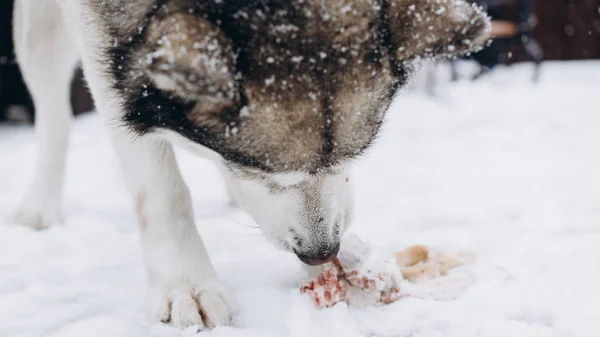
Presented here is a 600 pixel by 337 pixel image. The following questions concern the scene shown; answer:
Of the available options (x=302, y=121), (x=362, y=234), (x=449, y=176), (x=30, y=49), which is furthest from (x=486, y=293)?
(x=30, y=49)

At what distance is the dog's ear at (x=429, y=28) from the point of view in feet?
4.70

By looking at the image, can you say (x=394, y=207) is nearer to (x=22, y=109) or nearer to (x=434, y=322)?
(x=434, y=322)

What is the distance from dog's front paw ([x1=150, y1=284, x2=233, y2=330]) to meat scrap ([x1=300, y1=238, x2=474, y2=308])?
0.27m

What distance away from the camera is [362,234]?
2.57 m

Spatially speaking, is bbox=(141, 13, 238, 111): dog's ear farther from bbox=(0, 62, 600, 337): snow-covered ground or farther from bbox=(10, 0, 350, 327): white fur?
bbox=(0, 62, 600, 337): snow-covered ground

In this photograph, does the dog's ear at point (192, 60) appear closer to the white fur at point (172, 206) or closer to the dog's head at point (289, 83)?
the dog's head at point (289, 83)

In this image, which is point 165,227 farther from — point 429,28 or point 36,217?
point 36,217

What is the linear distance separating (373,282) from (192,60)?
958 millimetres

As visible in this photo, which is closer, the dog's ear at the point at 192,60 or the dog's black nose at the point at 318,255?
the dog's ear at the point at 192,60

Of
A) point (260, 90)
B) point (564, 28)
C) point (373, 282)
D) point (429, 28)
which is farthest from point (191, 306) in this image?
point (564, 28)

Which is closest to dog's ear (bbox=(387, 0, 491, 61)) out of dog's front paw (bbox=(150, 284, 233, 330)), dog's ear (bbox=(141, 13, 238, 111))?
dog's ear (bbox=(141, 13, 238, 111))

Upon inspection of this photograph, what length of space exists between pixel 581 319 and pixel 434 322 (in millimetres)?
400

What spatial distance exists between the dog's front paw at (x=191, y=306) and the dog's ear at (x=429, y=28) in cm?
84

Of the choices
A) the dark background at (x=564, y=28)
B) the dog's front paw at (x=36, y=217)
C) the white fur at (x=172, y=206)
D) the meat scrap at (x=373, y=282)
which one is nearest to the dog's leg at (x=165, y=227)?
the white fur at (x=172, y=206)
